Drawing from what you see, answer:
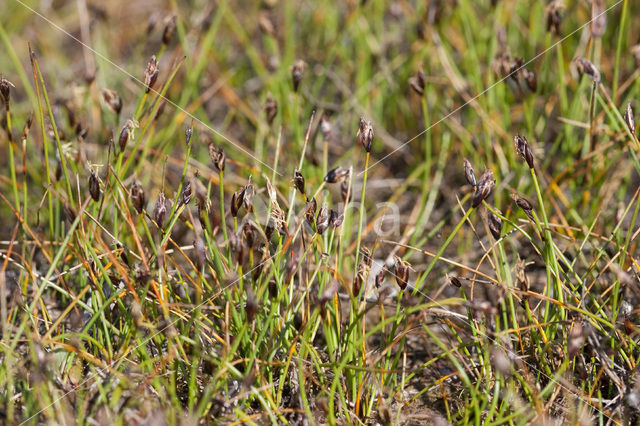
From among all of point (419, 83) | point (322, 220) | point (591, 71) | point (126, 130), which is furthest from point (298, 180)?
point (591, 71)

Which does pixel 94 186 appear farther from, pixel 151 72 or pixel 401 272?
pixel 401 272

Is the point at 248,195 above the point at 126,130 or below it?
below

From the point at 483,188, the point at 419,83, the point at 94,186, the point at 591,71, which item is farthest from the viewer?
the point at 419,83

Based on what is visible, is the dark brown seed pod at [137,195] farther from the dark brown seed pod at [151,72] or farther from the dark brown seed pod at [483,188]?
the dark brown seed pod at [483,188]

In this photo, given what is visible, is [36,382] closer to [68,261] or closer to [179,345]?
[179,345]

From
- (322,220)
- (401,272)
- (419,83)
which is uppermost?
(419,83)

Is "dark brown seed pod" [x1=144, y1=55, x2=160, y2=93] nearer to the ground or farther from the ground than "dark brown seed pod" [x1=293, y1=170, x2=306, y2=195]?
farther from the ground

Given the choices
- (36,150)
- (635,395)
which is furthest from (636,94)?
(36,150)

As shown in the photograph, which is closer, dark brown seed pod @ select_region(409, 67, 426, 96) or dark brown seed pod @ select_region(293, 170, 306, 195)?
dark brown seed pod @ select_region(293, 170, 306, 195)

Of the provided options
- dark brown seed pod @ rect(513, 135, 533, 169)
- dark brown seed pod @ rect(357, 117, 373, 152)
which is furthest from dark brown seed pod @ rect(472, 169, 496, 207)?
dark brown seed pod @ rect(357, 117, 373, 152)

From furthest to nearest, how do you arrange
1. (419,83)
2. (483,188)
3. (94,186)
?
1. (419,83)
2. (94,186)
3. (483,188)

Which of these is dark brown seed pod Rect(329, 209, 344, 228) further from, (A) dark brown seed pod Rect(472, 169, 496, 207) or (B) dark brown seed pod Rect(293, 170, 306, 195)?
(A) dark brown seed pod Rect(472, 169, 496, 207)
